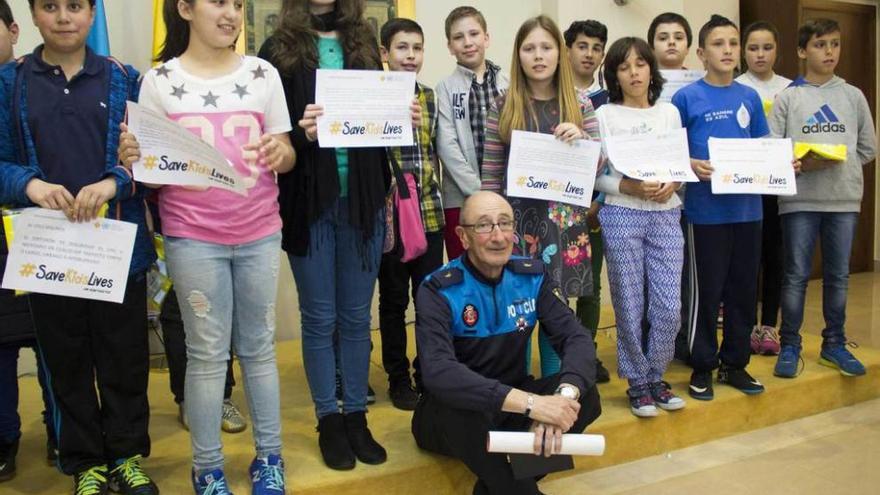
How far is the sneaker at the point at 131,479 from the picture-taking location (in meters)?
2.39

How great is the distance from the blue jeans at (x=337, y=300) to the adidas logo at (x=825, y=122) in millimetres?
2327

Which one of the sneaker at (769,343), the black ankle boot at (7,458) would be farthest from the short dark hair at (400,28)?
the sneaker at (769,343)

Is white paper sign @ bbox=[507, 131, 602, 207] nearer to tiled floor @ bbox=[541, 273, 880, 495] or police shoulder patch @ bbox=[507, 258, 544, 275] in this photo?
police shoulder patch @ bbox=[507, 258, 544, 275]

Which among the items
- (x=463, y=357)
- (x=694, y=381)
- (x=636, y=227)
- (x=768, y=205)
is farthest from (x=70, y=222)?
(x=768, y=205)

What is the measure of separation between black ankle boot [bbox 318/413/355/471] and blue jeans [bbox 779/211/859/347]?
2.34 m

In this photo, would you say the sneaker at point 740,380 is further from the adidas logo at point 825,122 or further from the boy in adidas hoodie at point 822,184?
the adidas logo at point 825,122

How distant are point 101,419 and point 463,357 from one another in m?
1.21

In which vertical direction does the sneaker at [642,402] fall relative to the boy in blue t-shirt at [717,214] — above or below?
below

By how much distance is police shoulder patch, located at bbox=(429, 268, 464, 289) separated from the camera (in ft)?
8.34

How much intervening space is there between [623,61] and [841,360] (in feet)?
6.34

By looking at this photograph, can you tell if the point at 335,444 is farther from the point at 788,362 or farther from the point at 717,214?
the point at 788,362

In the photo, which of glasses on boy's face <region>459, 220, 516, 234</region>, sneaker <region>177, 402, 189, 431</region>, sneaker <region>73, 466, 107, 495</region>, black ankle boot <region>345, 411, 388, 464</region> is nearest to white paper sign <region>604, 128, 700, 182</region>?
glasses on boy's face <region>459, 220, 516, 234</region>

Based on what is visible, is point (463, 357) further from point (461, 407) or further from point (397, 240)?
point (397, 240)

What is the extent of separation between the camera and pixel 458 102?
10.6 feet
